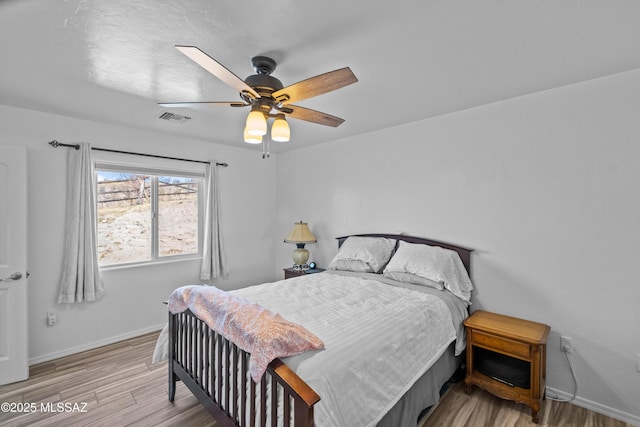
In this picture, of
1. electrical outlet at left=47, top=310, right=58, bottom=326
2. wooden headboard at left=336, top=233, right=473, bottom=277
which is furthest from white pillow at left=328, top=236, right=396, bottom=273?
electrical outlet at left=47, top=310, right=58, bottom=326

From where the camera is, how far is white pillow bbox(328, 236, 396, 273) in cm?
322

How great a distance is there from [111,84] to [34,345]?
264cm

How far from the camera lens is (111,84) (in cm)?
226

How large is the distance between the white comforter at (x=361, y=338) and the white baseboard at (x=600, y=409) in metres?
1.01

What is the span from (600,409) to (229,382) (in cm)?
268

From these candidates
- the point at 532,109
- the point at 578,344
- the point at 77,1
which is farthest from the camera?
the point at 532,109

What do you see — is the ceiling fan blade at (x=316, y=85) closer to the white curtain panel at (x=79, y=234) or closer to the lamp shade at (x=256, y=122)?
the lamp shade at (x=256, y=122)

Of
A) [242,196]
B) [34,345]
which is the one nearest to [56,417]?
[34,345]

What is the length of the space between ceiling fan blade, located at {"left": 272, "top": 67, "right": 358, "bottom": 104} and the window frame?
2.51 metres

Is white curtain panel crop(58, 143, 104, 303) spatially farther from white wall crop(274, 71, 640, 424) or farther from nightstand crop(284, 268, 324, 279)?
white wall crop(274, 71, 640, 424)

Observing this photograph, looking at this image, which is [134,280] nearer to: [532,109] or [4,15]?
[4,15]

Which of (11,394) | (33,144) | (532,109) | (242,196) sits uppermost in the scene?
(532,109)

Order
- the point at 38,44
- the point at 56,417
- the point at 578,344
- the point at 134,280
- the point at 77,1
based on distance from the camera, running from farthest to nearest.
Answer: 1. the point at 134,280
2. the point at 578,344
3. the point at 56,417
4. the point at 38,44
5. the point at 77,1

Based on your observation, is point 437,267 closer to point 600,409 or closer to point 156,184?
point 600,409
